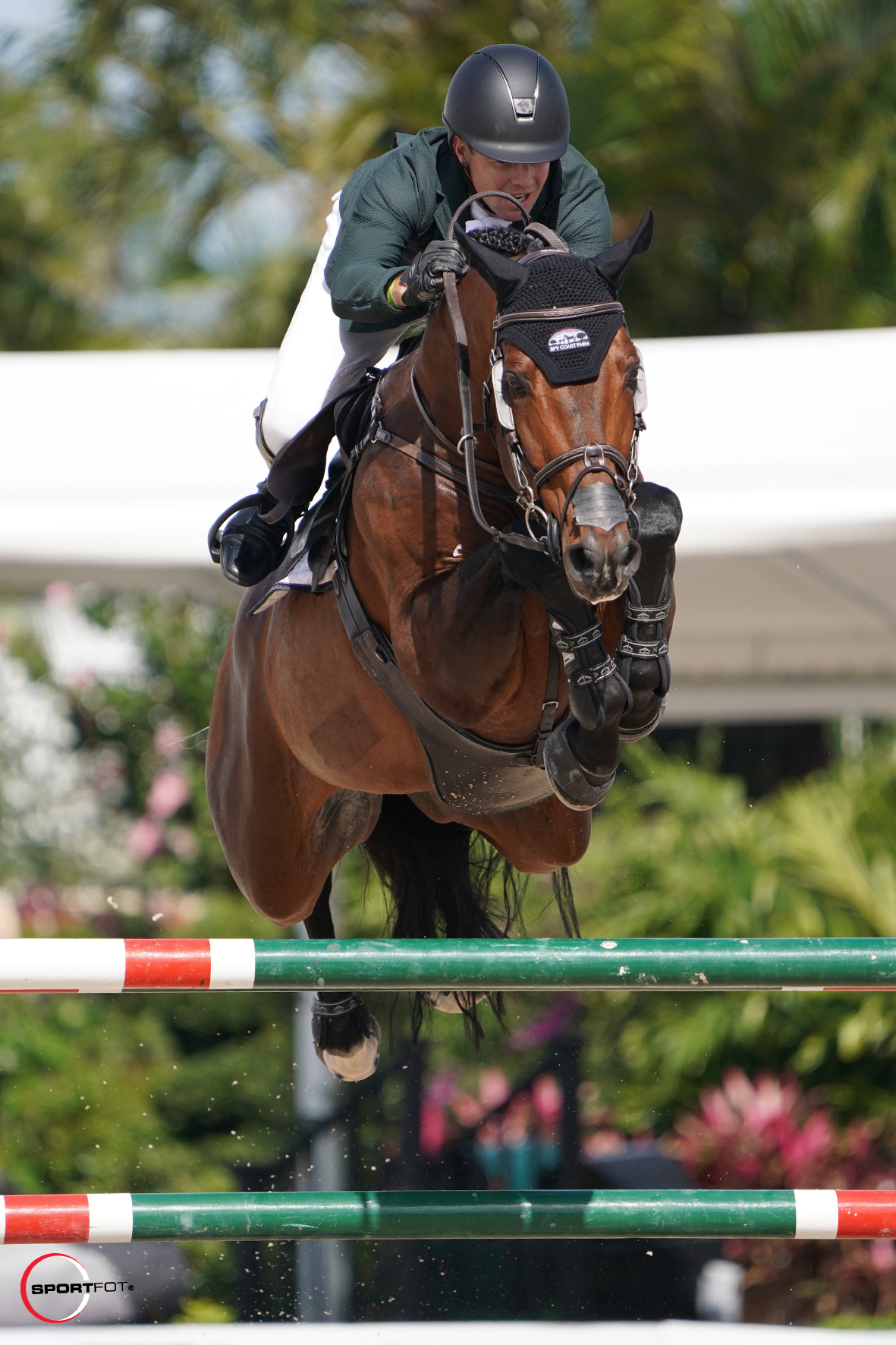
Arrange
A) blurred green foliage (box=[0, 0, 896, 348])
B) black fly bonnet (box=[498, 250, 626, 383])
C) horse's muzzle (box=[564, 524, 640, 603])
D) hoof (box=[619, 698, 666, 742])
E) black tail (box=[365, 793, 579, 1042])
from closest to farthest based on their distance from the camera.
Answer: horse's muzzle (box=[564, 524, 640, 603]) < black fly bonnet (box=[498, 250, 626, 383]) < hoof (box=[619, 698, 666, 742]) < black tail (box=[365, 793, 579, 1042]) < blurred green foliage (box=[0, 0, 896, 348])

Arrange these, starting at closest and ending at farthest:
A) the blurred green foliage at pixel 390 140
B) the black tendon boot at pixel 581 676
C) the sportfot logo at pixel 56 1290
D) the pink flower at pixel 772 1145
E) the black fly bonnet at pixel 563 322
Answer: the black fly bonnet at pixel 563 322 < the black tendon boot at pixel 581 676 < the sportfot logo at pixel 56 1290 < the pink flower at pixel 772 1145 < the blurred green foliage at pixel 390 140

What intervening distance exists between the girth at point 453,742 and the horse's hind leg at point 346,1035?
884 mm

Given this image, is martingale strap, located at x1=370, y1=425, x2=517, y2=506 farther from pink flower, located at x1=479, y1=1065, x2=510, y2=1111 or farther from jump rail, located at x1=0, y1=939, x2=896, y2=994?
pink flower, located at x1=479, y1=1065, x2=510, y2=1111

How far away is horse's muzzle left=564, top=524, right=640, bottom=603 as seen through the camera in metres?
2.30

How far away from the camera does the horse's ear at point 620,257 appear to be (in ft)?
8.40

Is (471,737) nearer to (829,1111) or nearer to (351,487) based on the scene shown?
(351,487)

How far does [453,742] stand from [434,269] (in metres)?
0.83

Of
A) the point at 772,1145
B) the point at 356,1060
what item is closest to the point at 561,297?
the point at 356,1060

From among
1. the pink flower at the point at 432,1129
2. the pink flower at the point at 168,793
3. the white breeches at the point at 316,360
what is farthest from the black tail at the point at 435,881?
the pink flower at the point at 168,793

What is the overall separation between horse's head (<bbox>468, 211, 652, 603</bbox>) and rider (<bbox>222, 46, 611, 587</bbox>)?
18 centimetres

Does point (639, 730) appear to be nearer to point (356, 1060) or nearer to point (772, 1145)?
point (356, 1060)

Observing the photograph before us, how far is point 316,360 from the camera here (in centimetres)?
340

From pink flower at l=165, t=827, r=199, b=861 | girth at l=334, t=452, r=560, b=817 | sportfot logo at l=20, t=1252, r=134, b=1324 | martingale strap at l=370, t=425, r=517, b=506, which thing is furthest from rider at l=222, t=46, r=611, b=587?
pink flower at l=165, t=827, r=199, b=861

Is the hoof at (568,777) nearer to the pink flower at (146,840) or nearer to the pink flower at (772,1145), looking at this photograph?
the pink flower at (772,1145)
